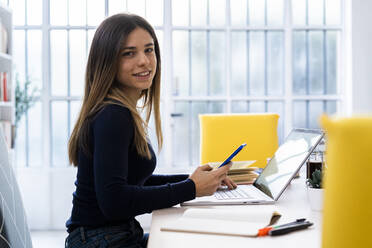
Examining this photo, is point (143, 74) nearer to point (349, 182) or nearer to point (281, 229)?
point (281, 229)

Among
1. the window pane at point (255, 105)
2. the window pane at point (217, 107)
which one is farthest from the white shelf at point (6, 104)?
the window pane at point (255, 105)

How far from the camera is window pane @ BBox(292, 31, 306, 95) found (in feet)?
12.7

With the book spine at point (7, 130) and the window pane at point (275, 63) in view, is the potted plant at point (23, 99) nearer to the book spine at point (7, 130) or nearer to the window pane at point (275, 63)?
the book spine at point (7, 130)

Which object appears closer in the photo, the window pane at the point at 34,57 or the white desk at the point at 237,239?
the white desk at the point at 237,239

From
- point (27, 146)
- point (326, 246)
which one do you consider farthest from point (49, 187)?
point (326, 246)

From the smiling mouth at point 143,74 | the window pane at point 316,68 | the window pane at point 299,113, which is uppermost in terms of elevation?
the window pane at point 316,68

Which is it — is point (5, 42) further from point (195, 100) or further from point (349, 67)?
point (349, 67)

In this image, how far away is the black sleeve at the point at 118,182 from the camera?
1.04 metres

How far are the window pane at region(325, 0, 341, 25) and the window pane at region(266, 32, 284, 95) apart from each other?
20.9 inches

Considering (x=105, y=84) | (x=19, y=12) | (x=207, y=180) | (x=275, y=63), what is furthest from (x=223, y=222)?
(x=19, y=12)

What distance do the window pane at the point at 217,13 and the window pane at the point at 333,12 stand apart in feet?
3.54

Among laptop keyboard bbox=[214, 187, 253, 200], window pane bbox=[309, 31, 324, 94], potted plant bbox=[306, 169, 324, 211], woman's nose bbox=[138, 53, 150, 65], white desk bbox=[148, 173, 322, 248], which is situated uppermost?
window pane bbox=[309, 31, 324, 94]

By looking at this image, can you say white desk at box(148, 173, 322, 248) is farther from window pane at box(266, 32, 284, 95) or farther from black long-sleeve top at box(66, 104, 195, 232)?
window pane at box(266, 32, 284, 95)

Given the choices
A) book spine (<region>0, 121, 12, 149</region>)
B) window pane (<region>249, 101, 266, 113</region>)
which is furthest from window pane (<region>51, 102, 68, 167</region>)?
window pane (<region>249, 101, 266, 113</region>)
